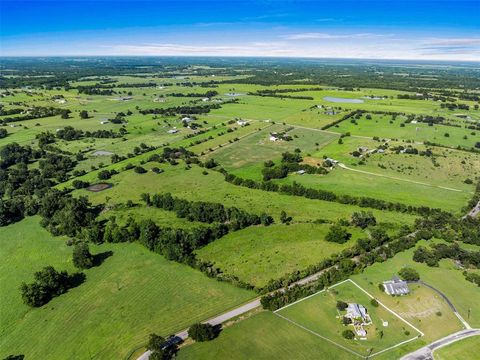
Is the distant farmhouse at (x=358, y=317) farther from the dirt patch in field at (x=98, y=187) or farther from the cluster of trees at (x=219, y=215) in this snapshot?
the dirt patch in field at (x=98, y=187)

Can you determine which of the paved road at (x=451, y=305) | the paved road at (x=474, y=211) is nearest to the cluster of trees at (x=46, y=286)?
the paved road at (x=451, y=305)

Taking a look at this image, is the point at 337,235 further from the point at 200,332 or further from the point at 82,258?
the point at 82,258

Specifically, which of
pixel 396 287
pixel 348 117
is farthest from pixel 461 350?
pixel 348 117

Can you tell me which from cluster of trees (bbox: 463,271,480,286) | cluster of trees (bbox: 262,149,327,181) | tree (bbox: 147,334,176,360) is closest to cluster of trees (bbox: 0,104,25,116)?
cluster of trees (bbox: 262,149,327,181)

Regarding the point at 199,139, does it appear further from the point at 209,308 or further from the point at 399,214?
the point at 209,308

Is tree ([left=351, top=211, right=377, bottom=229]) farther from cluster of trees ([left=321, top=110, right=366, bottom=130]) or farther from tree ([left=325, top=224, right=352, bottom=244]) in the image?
cluster of trees ([left=321, top=110, right=366, bottom=130])

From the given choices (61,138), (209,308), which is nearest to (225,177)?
(209,308)
